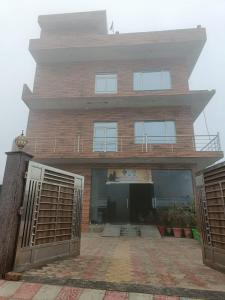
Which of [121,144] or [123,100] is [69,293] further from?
[123,100]

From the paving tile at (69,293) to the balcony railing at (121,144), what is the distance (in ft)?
27.2

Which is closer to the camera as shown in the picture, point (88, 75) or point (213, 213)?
point (213, 213)

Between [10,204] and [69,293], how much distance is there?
171 centimetres

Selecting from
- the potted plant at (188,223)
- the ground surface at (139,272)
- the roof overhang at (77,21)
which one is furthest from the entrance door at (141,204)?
the roof overhang at (77,21)

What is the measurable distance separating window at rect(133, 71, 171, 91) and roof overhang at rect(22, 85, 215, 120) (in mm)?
727

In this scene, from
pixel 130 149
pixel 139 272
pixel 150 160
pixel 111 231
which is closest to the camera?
pixel 139 272

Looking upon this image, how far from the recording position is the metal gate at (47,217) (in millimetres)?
3730

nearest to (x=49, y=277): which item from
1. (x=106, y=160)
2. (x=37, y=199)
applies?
(x=37, y=199)

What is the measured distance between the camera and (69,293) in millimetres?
2793

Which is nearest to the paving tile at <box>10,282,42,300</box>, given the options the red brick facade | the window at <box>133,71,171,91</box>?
the red brick facade

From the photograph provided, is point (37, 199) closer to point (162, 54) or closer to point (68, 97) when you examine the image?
point (68, 97)

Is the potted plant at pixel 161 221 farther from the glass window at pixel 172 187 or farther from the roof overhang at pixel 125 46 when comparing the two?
the roof overhang at pixel 125 46

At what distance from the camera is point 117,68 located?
13.1 metres

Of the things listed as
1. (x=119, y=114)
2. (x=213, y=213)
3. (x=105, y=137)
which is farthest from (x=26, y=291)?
(x=119, y=114)
